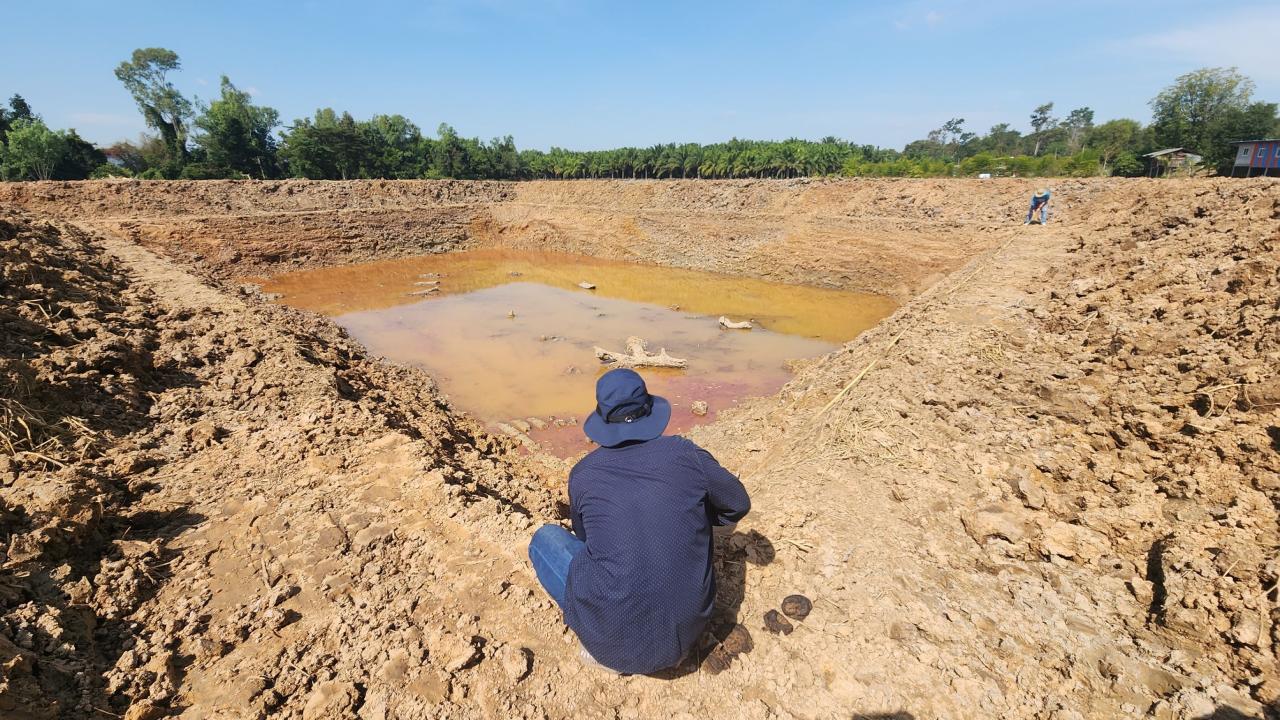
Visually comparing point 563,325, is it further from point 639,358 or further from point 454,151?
point 454,151

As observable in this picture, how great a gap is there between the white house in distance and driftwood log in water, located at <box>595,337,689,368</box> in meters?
26.0

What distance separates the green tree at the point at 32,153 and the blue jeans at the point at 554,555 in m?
45.7

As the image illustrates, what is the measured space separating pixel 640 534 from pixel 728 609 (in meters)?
1.19

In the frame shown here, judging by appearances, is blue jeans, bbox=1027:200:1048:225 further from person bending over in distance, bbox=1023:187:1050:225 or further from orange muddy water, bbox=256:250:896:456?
orange muddy water, bbox=256:250:896:456

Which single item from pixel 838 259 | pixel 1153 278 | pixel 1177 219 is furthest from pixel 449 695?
pixel 838 259

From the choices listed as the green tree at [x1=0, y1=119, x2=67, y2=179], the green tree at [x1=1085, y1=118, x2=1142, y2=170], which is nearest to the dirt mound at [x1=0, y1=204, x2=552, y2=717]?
the green tree at [x1=0, y1=119, x2=67, y2=179]

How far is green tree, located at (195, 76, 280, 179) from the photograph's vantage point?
3725 cm

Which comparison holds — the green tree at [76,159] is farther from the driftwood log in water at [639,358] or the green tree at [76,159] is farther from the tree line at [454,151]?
the driftwood log in water at [639,358]

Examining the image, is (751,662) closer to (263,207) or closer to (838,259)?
(838,259)

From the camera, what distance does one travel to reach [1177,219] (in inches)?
360

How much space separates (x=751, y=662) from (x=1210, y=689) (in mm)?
1902

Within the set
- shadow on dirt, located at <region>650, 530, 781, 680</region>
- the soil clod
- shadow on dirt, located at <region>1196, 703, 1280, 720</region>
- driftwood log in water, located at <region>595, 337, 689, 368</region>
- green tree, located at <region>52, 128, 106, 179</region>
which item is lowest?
driftwood log in water, located at <region>595, 337, 689, 368</region>

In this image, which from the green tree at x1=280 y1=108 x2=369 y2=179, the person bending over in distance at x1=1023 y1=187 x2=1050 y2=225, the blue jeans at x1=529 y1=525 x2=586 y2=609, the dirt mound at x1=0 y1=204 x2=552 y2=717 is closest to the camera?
the dirt mound at x1=0 y1=204 x2=552 y2=717

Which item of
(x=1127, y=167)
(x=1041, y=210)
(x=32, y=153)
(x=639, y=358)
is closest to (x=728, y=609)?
(x=639, y=358)
